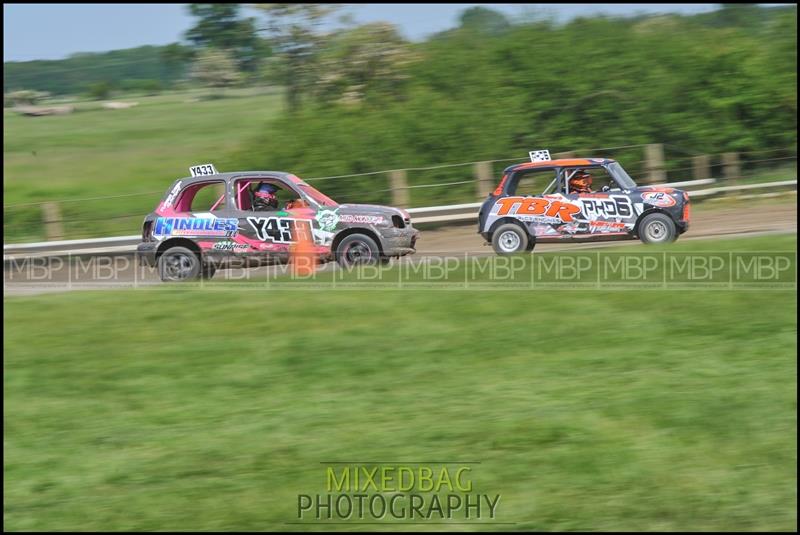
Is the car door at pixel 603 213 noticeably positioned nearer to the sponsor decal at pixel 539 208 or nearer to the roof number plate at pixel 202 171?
the sponsor decal at pixel 539 208

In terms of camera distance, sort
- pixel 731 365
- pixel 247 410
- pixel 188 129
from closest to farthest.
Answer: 1. pixel 247 410
2. pixel 731 365
3. pixel 188 129

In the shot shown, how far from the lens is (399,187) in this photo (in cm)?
1678

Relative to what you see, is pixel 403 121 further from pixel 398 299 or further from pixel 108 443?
pixel 108 443

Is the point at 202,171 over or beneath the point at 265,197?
over

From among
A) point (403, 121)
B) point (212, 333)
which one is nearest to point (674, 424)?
point (212, 333)

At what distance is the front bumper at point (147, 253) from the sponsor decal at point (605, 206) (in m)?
6.14

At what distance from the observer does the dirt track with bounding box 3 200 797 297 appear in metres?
13.3

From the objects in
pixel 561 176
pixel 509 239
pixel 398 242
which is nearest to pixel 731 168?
pixel 561 176

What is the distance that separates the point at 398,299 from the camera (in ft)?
38.8

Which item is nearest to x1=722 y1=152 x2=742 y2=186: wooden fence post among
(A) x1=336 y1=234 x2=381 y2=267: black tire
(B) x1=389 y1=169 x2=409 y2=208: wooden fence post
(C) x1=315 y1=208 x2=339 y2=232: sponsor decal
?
(B) x1=389 y1=169 x2=409 y2=208: wooden fence post

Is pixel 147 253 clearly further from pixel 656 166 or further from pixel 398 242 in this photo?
pixel 656 166

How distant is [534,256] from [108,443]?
6877 mm

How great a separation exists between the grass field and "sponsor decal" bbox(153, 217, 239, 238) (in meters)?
0.84

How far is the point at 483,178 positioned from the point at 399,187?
1.63 m
